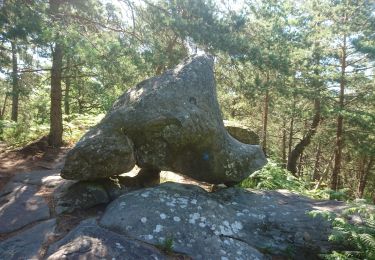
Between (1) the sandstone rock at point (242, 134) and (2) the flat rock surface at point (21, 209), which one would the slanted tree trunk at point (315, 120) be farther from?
(2) the flat rock surface at point (21, 209)

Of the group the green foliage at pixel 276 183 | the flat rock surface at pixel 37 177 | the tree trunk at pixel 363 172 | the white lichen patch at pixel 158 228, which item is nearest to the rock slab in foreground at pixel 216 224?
the white lichen patch at pixel 158 228

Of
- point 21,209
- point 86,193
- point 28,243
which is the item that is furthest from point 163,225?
point 21,209

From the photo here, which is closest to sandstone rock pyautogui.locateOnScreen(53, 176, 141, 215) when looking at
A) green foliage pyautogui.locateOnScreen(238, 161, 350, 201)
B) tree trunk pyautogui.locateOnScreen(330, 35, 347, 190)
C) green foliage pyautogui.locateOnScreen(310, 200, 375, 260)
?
green foliage pyautogui.locateOnScreen(310, 200, 375, 260)

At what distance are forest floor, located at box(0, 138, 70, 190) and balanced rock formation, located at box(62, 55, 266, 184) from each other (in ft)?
8.50

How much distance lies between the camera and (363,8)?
1309 centimetres

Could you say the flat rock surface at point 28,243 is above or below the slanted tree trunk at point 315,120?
below

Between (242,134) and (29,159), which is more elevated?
(242,134)

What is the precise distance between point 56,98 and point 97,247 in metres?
7.03

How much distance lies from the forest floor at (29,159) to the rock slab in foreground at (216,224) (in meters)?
3.49

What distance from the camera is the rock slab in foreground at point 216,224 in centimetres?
478

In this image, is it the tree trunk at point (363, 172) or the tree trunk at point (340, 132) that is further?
the tree trunk at point (363, 172)

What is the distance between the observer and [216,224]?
17.0 ft

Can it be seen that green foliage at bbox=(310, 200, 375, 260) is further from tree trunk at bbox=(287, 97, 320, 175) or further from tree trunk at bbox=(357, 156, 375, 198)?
tree trunk at bbox=(357, 156, 375, 198)

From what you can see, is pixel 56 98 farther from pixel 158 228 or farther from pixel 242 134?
pixel 158 228
